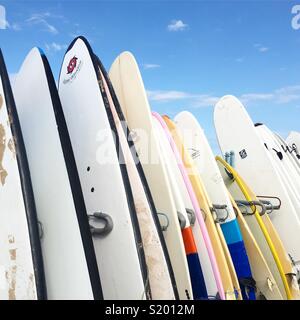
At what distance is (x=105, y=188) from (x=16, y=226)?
11.7 inches

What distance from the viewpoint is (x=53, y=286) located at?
86 centimetres

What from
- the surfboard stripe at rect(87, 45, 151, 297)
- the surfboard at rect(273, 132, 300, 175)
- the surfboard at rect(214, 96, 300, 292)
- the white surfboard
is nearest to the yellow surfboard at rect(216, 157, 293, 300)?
the surfboard at rect(214, 96, 300, 292)

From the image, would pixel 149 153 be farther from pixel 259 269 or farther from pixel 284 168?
pixel 284 168

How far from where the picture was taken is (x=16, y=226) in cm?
80

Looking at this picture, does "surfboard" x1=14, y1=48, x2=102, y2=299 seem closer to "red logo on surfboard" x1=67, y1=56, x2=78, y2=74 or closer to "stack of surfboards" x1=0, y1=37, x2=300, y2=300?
"stack of surfboards" x1=0, y1=37, x2=300, y2=300

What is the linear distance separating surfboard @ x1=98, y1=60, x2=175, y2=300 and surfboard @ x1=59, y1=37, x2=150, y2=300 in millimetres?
40

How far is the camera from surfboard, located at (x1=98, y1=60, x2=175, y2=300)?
96cm

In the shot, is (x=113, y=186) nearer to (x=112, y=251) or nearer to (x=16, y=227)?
(x=112, y=251)

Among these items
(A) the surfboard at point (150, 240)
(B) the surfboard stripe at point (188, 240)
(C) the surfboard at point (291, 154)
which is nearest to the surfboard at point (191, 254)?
(B) the surfboard stripe at point (188, 240)

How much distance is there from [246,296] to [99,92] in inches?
37.8

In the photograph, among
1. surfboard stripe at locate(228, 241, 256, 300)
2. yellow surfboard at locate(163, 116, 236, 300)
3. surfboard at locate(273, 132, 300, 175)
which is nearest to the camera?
yellow surfboard at locate(163, 116, 236, 300)

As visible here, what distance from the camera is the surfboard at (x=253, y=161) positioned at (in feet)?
6.12
